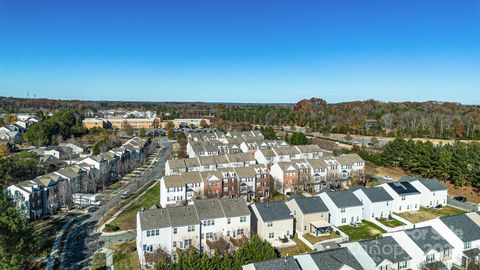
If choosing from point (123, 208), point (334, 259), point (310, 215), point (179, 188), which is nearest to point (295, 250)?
point (310, 215)

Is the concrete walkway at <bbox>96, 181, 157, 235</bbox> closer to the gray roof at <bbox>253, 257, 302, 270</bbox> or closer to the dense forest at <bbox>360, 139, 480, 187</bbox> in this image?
the gray roof at <bbox>253, 257, 302, 270</bbox>

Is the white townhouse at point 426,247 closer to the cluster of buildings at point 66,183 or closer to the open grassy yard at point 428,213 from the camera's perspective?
the open grassy yard at point 428,213

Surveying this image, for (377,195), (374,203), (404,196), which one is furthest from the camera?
(404,196)

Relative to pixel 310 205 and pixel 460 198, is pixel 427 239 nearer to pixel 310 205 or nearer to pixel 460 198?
pixel 310 205

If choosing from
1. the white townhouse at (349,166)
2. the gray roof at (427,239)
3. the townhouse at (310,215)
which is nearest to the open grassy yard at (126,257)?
the townhouse at (310,215)

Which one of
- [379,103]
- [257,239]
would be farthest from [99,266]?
[379,103]

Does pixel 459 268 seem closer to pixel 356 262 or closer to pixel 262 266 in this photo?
pixel 356 262
